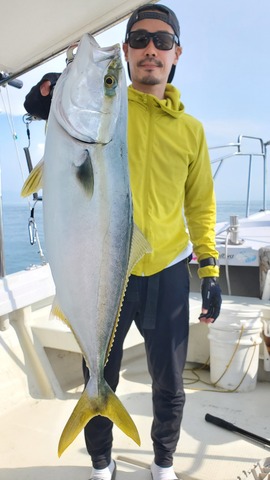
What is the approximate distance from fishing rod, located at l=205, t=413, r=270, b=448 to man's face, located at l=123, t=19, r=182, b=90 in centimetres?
215

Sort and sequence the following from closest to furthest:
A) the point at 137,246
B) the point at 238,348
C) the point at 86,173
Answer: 1. the point at 86,173
2. the point at 137,246
3. the point at 238,348

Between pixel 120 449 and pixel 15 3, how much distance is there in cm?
272

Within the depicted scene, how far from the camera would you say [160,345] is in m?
2.20

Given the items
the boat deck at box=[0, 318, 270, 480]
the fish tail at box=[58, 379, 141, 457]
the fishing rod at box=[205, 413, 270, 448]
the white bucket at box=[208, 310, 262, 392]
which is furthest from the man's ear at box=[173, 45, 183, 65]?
the fishing rod at box=[205, 413, 270, 448]

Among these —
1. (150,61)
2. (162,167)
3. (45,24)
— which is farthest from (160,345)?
(45,24)

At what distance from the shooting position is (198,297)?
444 cm

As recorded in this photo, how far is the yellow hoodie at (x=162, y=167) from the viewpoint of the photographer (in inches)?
83.1

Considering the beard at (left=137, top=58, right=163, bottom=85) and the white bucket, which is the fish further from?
the white bucket

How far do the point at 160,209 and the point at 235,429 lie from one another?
5.52ft

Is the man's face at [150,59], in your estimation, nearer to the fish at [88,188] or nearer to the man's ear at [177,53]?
the man's ear at [177,53]

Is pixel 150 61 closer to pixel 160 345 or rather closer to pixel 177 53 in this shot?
pixel 177 53

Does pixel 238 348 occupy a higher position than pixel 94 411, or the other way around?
pixel 94 411

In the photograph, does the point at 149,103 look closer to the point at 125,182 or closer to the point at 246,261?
the point at 125,182

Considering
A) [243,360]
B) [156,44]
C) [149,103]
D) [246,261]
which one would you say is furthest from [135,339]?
[156,44]
